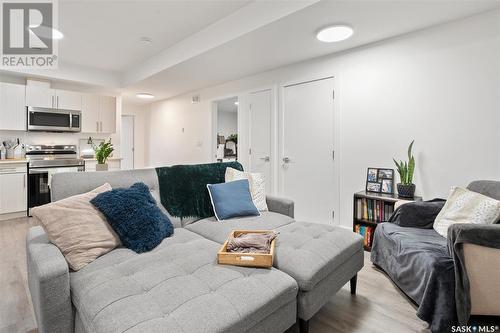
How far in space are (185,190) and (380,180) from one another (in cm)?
215

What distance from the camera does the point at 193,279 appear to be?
3.95 feet

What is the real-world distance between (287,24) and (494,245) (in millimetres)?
2358

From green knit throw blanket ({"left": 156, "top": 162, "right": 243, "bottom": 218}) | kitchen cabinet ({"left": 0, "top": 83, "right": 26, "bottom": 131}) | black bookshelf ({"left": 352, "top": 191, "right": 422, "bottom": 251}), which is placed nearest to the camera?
green knit throw blanket ({"left": 156, "top": 162, "right": 243, "bottom": 218})

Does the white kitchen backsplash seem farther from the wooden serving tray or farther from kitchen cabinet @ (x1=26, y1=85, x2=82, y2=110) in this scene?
the wooden serving tray

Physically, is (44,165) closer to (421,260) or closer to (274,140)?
(274,140)

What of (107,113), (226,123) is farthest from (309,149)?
(226,123)

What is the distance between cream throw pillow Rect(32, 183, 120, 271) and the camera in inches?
54.0

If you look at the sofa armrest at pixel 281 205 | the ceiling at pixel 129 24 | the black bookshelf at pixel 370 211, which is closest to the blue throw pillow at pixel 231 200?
Result: the sofa armrest at pixel 281 205

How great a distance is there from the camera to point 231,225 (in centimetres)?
203

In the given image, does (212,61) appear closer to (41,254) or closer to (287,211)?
(287,211)

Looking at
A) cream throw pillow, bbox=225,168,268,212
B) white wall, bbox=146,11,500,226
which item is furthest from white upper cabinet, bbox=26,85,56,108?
white wall, bbox=146,11,500,226

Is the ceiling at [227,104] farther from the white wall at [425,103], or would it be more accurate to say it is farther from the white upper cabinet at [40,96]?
the white upper cabinet at [40,96]

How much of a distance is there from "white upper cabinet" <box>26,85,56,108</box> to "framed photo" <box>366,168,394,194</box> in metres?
5.20

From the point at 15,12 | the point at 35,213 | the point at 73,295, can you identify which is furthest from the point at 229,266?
the point at 15,12
